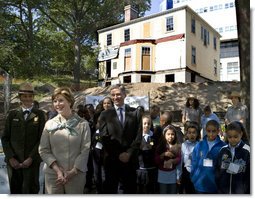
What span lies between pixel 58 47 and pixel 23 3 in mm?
1574

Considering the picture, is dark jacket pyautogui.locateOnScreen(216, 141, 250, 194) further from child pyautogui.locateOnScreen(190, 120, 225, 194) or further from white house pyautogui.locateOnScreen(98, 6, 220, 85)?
white house pyautogui.locateOnScreen(98, 6, 220, 85)

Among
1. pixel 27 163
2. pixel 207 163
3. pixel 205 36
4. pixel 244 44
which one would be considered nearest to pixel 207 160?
pixel 207 163

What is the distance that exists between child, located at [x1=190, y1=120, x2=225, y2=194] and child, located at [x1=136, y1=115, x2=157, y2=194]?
2.52ft

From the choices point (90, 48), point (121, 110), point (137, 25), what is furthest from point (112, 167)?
point (137, 25)

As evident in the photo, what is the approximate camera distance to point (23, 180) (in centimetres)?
350

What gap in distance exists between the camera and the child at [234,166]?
3.17 metres

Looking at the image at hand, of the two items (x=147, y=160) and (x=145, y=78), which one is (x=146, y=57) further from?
(x=147, y=160)

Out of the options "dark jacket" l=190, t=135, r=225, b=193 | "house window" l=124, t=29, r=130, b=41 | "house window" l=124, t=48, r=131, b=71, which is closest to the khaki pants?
"dark jacket" l=190, t=135, r=225, b=193

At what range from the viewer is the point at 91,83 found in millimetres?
14102

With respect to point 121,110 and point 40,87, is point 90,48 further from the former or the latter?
point 121,110

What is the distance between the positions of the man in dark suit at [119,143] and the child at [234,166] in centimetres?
87

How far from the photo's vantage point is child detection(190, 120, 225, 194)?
11.3 feet

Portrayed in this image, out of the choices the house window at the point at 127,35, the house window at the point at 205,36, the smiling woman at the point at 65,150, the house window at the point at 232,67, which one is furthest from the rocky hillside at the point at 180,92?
the house window at the point at 232,67

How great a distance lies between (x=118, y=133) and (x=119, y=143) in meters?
0.10
